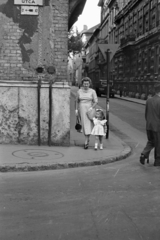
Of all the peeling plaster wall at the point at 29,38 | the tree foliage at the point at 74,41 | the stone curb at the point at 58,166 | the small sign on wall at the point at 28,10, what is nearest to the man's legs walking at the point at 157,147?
the stone curb at the point at 58,166

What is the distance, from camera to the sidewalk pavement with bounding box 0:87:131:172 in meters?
7.00

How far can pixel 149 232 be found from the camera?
12.7 ft

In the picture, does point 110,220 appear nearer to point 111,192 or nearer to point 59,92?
point 111,192

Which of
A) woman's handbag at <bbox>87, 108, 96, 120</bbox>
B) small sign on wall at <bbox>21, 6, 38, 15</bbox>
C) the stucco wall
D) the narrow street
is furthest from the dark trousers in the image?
small sign on wall at <bbox>21, 6, 38, 15</bbox>

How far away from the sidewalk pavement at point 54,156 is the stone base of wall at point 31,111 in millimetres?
310

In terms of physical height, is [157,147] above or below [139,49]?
below

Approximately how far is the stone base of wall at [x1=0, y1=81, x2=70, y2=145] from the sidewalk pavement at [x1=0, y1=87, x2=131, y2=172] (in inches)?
12.2

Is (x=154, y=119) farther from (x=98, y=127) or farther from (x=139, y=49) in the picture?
(x=139, y=49)

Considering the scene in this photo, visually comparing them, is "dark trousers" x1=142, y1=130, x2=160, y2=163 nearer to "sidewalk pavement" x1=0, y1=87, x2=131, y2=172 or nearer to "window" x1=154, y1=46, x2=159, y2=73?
"sidewalk pavement" x1=0, y1=87, x2=131, y2=172

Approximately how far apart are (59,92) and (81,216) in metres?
5.01

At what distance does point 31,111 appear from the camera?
9.01 m

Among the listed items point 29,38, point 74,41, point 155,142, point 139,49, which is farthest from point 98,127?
point 139,49

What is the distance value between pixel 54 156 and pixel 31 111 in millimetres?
1579

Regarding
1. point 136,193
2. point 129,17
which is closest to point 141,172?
point 136,193
